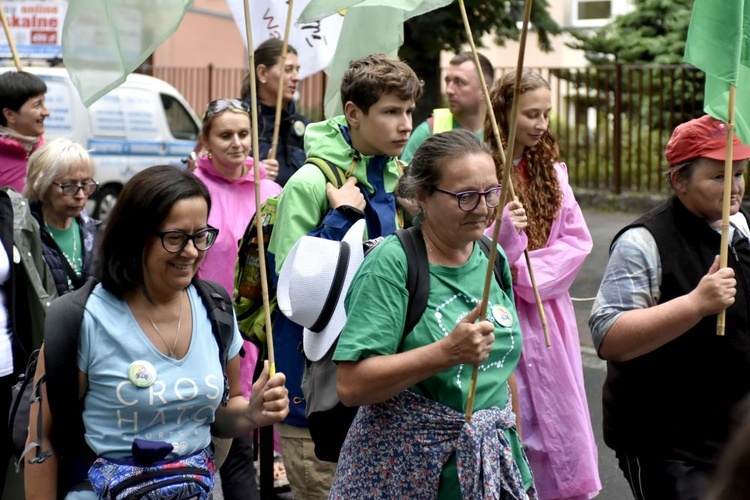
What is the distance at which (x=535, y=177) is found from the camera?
493 centimetres

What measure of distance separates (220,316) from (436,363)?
28.7 inches

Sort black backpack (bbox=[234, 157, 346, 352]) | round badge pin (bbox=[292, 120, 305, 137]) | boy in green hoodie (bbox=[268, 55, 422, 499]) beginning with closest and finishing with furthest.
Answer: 1. boy in green hoodie (bbox=[268, 55, 422, 499])
2. black backpack (bbox=[234, 157, 346, 352])
3. round badge pin (bbox=[292, 120, 305, 137])

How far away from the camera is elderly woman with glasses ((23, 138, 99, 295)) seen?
199 inches

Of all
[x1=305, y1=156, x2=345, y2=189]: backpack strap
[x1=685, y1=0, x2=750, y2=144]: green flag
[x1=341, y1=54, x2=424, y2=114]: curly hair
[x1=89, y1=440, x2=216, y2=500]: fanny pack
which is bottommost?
[x1=89, y1=440, x2=216, y2=500]: fanny pack

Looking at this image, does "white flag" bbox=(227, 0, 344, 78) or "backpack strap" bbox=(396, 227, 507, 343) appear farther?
"white flag" bbox=(227, 0, 344, 78)

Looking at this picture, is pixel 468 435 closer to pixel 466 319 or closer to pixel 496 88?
pixel 466 319

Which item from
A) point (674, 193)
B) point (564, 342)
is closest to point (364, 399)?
point (674, 193)

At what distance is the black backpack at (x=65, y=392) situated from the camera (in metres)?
3.08

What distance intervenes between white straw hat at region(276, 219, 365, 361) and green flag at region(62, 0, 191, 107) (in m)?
0.76

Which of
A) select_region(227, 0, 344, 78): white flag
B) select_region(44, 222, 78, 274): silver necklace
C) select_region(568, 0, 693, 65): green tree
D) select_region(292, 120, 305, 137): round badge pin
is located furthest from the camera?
select_region(568, 0, 693, 65): green tree

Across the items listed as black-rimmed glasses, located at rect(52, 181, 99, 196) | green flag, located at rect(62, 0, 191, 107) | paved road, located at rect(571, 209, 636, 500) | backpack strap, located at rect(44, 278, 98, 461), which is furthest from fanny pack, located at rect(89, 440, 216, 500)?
paved road, located at rect(571, 209, 636, 500)

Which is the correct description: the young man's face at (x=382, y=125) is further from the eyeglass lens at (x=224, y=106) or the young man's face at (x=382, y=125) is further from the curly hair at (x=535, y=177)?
the eyeglass lens at (x=224, y=106)

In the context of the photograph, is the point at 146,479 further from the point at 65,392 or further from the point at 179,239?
the point at 179,239

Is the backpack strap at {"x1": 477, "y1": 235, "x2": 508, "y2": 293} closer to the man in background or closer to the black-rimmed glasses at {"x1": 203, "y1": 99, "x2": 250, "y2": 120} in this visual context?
the man in background
